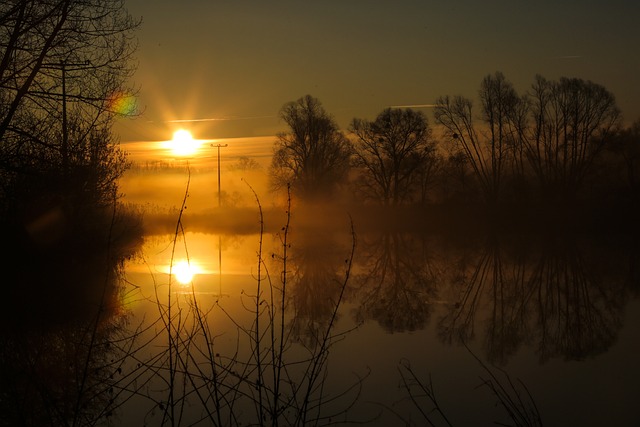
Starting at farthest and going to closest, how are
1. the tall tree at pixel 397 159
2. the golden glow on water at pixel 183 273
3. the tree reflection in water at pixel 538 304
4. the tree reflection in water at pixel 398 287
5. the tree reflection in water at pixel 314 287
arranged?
the tall tree at pixel 397 159 → the golden glow on water at pixel 183 273 → the tree reflection in water at pixel 398 287 → the tree reflection in water at pixel 314 287 → the tree reflection in water at pixel 538 304

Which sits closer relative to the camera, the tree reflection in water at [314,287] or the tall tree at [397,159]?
the tree reflection in water at [314,287]

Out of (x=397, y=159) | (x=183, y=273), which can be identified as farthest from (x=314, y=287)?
(x=397, y=159)

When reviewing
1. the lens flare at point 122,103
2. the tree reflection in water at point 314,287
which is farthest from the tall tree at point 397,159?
the lens flare at point 122,103

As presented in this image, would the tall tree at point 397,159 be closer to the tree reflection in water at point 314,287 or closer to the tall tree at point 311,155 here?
the tall tree at point 311,155

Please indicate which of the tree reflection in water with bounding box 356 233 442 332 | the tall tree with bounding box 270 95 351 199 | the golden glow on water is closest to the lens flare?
the golden glow on water

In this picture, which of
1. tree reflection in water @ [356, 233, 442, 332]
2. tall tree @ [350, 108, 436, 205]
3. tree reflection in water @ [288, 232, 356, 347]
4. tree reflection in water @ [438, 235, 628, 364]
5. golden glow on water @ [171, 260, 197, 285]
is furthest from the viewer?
tall tree @ [350, 108, 436, 205]

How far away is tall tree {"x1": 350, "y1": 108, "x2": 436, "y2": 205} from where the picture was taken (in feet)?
152

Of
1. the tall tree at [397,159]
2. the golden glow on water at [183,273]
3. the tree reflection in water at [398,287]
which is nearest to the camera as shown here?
the tree reflection in water at [398,287]

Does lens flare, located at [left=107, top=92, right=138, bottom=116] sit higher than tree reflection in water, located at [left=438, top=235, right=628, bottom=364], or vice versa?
lens flare, located at [left=107, top=92, right=138, bottom=116]

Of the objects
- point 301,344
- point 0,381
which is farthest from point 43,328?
point 301,344

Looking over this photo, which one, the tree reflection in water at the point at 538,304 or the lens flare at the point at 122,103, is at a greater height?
the lens flare at the point at 122,103

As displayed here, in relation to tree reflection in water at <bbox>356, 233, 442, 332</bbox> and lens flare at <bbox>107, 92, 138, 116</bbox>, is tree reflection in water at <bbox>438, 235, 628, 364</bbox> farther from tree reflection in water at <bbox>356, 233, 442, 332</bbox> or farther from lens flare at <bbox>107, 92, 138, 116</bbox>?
lens flare at <bbox>107, 92, 138, 116</bbox>

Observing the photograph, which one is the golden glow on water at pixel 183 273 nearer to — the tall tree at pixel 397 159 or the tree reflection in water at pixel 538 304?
the tree reflection in water at pixel 538 304

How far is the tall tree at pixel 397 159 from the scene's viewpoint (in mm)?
46250
